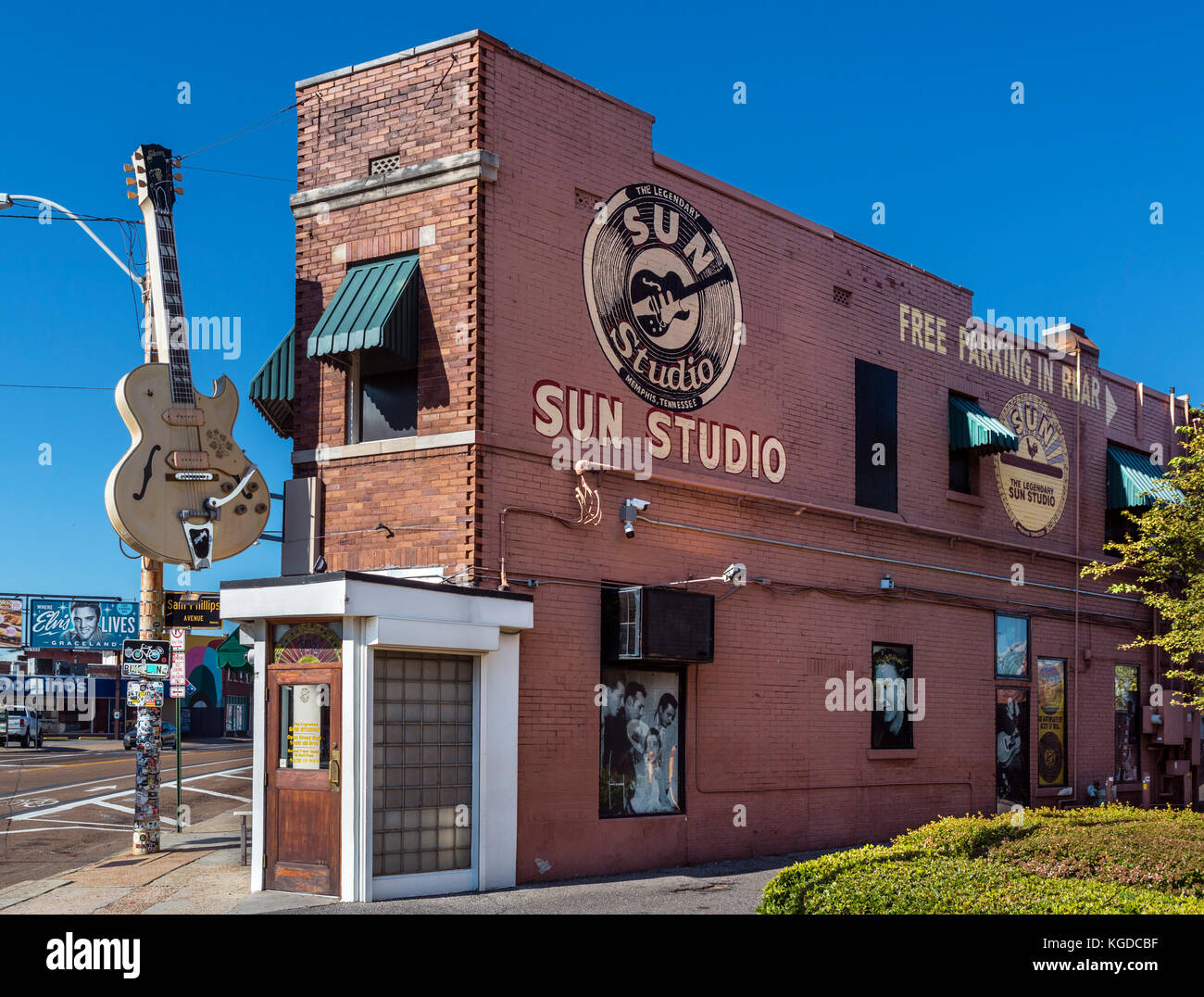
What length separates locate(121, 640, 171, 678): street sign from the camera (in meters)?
16.4

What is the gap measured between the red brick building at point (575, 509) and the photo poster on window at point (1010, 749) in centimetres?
106

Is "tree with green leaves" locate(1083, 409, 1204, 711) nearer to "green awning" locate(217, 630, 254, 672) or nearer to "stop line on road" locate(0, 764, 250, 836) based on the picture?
"stop line on road" locate(0, 764, 250, 836)

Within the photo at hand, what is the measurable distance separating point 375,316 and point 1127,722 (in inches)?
734

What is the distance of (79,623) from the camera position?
201 feet

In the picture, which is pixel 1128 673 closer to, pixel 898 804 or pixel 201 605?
pixel 898 804

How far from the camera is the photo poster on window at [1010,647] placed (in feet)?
71.9

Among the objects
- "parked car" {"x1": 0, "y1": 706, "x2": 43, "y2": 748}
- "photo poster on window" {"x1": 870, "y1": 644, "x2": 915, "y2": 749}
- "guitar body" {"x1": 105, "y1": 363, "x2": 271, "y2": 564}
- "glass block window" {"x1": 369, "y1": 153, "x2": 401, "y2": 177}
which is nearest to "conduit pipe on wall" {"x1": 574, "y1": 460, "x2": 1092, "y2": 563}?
"photo poster on window" {"x1": 870, "y1": 644, "x2": 915, "y2": 749}

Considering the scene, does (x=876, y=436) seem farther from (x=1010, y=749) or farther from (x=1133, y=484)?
(x=1133, y=484)

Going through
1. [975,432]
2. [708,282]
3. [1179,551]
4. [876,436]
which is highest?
[708,282]

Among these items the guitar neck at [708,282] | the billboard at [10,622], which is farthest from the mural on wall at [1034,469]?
the billboard at [10,622]

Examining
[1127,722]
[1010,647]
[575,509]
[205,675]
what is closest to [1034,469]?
[1010,647]

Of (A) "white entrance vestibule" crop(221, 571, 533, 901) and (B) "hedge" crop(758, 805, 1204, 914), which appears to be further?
(A) "white entrance vestibule" crop(221, 571, 533, 901)

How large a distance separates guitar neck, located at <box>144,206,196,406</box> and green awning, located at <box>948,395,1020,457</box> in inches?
→ 506
